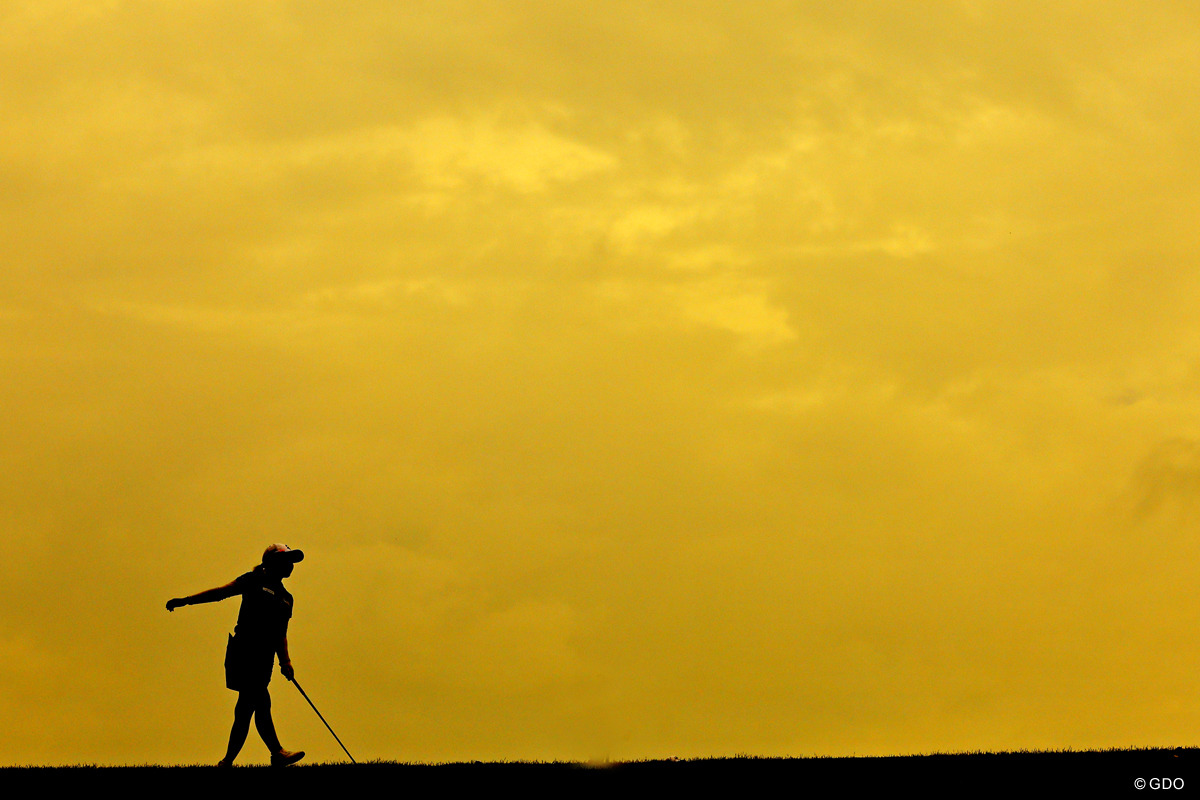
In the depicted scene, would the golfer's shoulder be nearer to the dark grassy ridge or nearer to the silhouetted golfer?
the silhouetted golfer

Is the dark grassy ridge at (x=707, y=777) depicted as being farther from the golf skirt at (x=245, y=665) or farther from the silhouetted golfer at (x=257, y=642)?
the golf skirt at (x=245, y=665)

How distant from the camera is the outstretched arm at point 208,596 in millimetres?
18438

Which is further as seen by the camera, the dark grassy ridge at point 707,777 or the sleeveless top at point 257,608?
the sleeveless top at point 257,608

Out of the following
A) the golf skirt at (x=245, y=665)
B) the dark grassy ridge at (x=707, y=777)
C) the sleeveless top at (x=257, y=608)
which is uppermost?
the sleeveless top at (x=257, y=608)

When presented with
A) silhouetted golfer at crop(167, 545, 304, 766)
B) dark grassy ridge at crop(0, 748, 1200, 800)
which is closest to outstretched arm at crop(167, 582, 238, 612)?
silhouetted golfer at crop(167, 545, 304, 766)

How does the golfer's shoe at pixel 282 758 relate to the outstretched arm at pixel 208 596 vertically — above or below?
below

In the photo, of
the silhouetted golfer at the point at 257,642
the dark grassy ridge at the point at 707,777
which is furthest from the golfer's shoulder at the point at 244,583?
the dark grassy ridge at the point at 707,777

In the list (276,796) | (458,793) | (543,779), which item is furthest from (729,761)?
(276,796)

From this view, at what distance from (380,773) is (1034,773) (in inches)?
317

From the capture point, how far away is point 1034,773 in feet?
60.2

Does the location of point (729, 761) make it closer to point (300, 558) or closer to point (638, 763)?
point (638, 763)

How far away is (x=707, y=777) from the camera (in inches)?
723

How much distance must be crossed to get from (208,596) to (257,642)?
876 mm

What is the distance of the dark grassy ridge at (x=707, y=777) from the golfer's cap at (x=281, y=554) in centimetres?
263
